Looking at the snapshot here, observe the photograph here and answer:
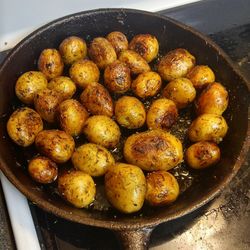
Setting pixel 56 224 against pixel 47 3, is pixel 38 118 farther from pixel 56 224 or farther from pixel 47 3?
pixel 47 3

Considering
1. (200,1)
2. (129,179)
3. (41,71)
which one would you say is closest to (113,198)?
(129,179)

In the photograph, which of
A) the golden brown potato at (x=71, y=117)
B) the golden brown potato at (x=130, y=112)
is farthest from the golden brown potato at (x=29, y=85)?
the golden brown potato at (x=130, y=112)

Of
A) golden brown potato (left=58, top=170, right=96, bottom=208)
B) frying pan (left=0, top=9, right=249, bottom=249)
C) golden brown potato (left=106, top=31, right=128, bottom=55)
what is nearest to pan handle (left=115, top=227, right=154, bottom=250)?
frying pan (left=0, top=9, right=249, bottom=249)

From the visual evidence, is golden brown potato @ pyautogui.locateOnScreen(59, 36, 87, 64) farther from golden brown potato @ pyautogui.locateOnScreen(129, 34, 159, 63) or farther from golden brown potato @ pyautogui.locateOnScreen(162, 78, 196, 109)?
golden brown potato @ pyautogui.locateOnScreen(162, 78, 196, 109)

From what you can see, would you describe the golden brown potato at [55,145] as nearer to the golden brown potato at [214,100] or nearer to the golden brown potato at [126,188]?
the golden brown potato at [126,188]

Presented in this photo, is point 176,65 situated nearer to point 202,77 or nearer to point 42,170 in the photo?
point 202,77

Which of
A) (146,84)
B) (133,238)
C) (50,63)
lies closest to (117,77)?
(146,84)
